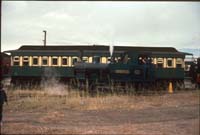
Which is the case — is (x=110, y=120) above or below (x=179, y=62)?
below

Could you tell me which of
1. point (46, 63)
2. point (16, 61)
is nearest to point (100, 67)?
point (46, 63)

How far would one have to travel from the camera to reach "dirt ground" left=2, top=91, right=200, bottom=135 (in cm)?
1176

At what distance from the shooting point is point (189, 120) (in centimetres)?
1434

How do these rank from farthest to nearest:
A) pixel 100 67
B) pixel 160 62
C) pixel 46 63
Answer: pixel 46 63 < pixel 160 62 < pixel 100 67

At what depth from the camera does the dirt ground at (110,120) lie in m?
11.8

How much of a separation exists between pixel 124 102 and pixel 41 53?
1450cm

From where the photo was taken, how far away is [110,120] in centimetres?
1427

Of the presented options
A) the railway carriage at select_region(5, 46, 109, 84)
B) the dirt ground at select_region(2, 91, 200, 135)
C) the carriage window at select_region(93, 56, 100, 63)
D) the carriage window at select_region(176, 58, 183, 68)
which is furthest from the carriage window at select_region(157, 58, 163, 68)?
the dirt ground at select_region(2, 91, 200, 135)

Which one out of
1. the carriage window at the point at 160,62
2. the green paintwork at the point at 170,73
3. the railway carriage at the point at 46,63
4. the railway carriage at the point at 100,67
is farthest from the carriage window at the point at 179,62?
the railway carriage at the point at 46,63

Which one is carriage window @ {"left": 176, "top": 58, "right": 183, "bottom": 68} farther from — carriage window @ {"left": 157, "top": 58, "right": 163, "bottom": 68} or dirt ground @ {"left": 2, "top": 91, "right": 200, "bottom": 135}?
dirt ground @ {"left": 2, "top": 91, "right": 200, "bottom": 135}

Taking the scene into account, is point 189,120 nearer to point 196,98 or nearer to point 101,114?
point 101,114

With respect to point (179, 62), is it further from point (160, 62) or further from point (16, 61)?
point (16, 61)

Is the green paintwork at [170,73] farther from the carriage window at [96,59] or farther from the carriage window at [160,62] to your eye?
the carriage window at [96,59]

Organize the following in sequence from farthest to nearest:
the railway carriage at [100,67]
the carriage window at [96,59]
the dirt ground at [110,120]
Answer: the carriage window at [96,59], the railway carriage at [100,67], the dirt ground at [110,120]
